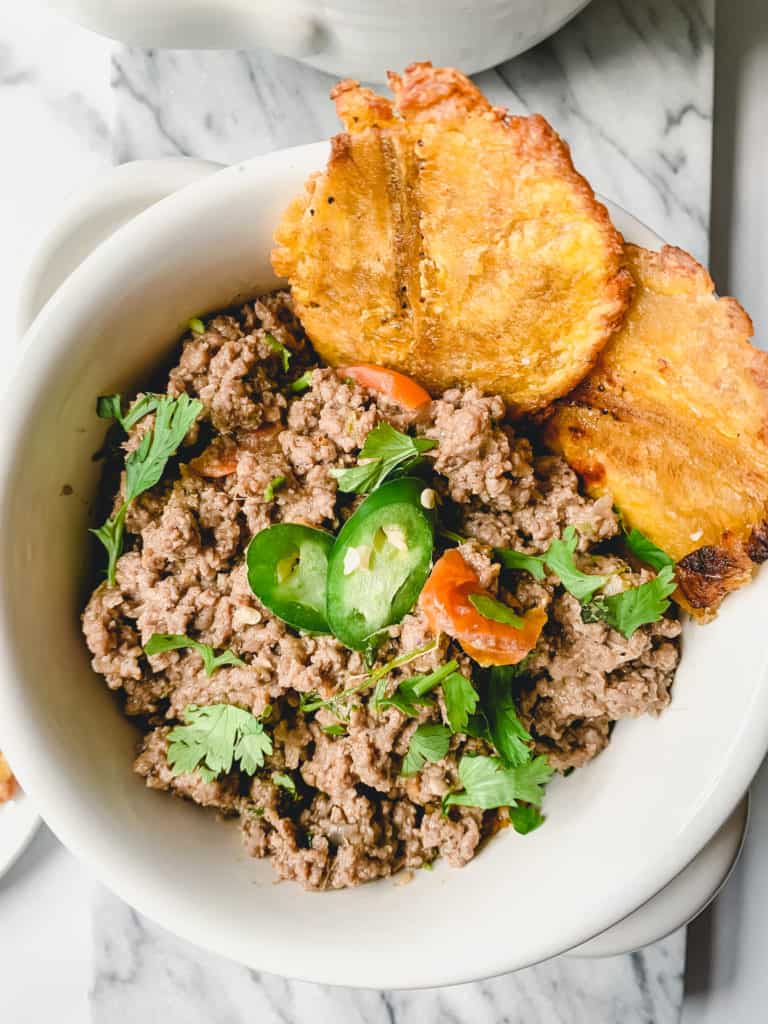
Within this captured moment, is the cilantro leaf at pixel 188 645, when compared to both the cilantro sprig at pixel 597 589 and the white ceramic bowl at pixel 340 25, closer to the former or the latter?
the cilantro sprig at pixel 597 589

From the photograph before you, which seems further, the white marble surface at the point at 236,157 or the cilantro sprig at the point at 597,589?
the white marble surface at the point at 236,157

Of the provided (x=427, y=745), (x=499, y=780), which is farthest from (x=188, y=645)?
(x=499, y=780)

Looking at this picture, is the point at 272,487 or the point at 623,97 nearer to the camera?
the point at 272,487

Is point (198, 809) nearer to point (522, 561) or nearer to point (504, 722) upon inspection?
point (504, 722)

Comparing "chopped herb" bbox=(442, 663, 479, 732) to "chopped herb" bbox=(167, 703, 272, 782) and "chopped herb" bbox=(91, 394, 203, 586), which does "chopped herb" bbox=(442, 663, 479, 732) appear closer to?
"chopped herb" bbox=(167, 703, 272, 782)

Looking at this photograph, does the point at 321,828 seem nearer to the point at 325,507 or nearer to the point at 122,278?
the point at 325,507

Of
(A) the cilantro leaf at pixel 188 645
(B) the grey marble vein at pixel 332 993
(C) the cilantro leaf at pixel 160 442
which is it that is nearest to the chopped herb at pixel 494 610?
(A) the cilantro leaf at pixel 188 645

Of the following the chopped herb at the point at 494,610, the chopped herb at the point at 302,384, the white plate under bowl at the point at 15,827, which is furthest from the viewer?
the white plate under bowl at the point at 15,827

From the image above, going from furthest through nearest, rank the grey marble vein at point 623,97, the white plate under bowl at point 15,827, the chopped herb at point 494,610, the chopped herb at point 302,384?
the white plate under bowl at point 15,827
the grey marble vein at point 623,97
the chopped herb at point 302,384
the chopped herb at point 494,610
